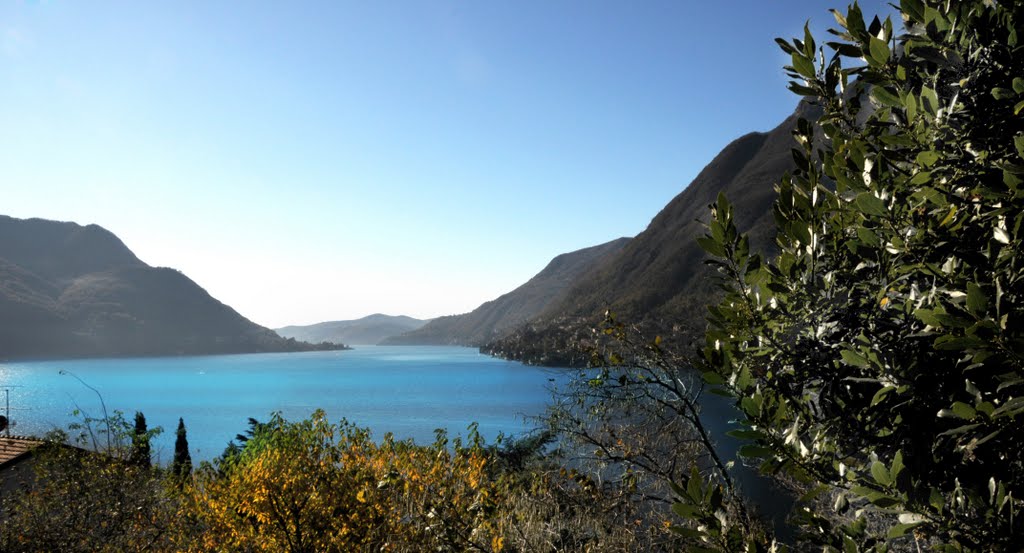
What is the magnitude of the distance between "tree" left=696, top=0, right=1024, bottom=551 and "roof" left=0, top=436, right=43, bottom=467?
63.9ft

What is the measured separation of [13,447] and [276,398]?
80556 millimetres

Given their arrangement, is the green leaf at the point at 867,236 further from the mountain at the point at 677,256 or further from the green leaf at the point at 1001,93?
the mountain at the point at 677,256

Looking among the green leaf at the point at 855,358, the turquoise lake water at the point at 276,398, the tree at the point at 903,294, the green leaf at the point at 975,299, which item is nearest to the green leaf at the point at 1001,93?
the tree at the point at 903,294

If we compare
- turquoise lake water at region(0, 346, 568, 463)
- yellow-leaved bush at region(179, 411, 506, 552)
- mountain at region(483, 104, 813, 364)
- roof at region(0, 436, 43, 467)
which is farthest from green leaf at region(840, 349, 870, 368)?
mountain at region(483, 104, 813, 364)

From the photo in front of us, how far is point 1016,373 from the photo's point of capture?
1158 mm

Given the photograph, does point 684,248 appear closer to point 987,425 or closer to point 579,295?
point 579,295

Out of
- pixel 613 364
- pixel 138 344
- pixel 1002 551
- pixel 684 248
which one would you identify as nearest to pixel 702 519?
pixel 1002 551

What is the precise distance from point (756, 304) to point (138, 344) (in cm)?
23201

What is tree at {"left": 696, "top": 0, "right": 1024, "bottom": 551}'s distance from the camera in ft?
4.24

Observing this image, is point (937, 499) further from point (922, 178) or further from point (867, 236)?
point (922, 178)

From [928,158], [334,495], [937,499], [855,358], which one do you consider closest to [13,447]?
[334,495]

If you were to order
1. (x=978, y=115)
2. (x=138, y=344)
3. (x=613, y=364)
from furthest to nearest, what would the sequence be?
(x=138, y=344)
(x=613, y=364)
(x=978, y=115)

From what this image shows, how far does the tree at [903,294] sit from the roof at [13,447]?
63.9ft

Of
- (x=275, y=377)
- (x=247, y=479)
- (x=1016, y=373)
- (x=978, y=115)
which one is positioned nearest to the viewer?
(x=1016, y=373)
